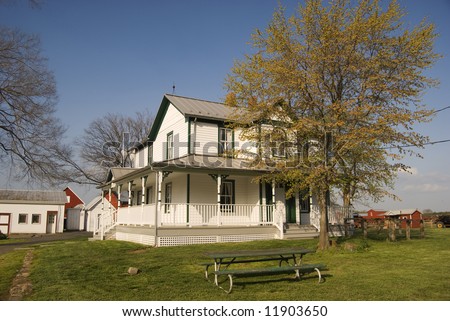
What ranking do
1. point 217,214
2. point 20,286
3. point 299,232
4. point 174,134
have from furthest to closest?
point 174,134
point 299,232
point 217,214
point 20,286

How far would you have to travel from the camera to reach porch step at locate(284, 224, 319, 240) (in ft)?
65.8

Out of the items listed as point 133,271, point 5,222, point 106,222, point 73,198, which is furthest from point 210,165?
point 73,198

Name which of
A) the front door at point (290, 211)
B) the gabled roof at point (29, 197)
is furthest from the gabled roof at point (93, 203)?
the front door at point (290, 211)

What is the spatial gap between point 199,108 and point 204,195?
530 cm

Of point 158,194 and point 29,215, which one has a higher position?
point 158,194

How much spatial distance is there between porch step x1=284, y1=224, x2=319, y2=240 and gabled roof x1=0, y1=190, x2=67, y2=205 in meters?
31.7

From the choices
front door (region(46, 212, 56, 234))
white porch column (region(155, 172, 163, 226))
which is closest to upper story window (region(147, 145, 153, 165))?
white porch column (region(155, 172, 163, 226))

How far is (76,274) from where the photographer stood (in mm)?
10508

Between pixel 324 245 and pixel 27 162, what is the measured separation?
791 inches

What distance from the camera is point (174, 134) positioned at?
2319 centimetres

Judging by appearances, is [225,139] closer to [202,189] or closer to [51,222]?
[202,189]

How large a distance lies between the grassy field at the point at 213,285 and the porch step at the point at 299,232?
5600 mm

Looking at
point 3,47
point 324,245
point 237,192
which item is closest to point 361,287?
point 324,245

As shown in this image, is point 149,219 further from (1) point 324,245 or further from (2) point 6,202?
(2) point 6,202
